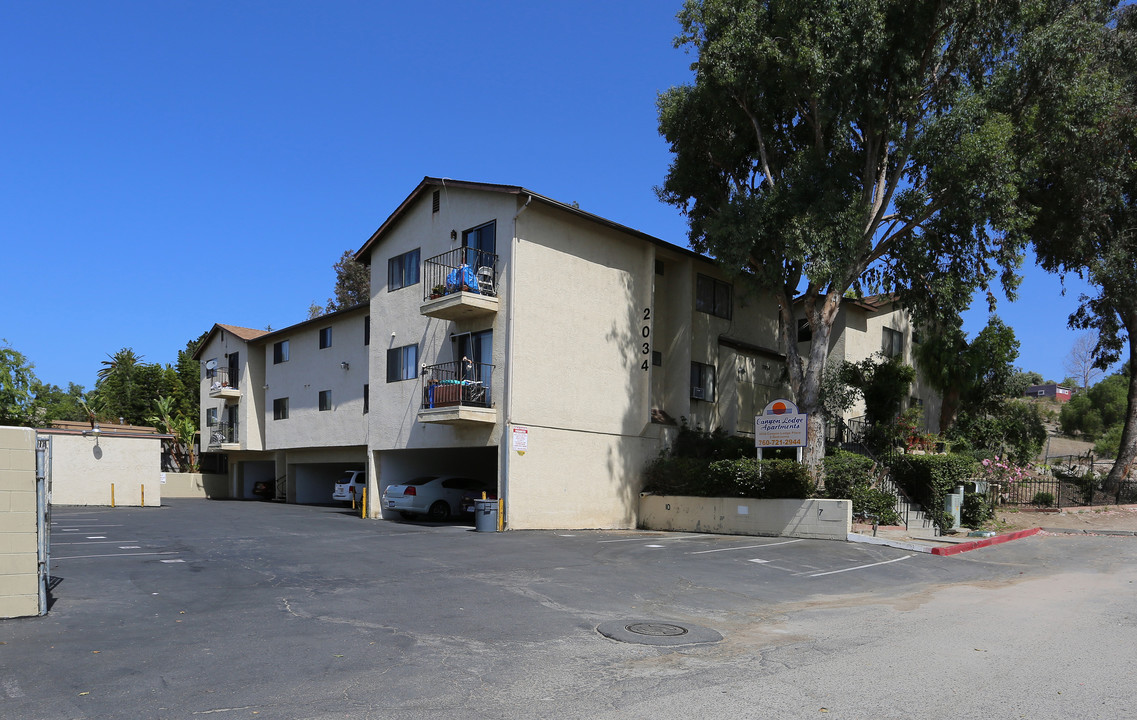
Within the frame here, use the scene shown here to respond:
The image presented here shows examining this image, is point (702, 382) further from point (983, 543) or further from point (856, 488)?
point (983, 543)

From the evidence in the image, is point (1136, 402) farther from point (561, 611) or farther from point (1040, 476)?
point (561, 611)

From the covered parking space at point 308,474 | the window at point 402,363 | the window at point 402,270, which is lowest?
the covered parking space at point 308,474

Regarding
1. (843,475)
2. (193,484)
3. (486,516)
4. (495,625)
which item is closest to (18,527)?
(495,625)

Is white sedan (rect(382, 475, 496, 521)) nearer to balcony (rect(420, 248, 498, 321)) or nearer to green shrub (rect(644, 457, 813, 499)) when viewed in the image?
balcony (rect(420, 248, 498, 321))

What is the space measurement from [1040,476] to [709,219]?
733 inches

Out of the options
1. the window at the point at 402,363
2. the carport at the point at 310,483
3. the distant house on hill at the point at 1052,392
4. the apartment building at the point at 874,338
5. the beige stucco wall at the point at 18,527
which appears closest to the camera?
the beige stucco wall at the point at 18,527

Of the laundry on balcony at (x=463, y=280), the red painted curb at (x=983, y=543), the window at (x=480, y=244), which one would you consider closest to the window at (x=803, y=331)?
the red painted curb at (x=983, y=543)

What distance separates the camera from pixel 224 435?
42156 mm

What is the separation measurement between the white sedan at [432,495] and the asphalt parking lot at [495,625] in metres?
6.23

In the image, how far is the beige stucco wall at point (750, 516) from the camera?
20344 millimetres

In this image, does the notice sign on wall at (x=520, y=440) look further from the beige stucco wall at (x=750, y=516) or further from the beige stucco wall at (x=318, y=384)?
the beige stucco wall at (x=318, y=384)

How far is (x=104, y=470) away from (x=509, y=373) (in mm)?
21363

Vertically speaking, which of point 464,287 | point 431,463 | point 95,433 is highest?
point 464,287

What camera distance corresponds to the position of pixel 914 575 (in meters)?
15.2
